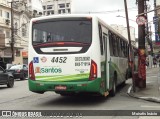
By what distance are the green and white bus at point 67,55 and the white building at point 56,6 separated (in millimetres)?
91573

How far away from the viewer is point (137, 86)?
2023 cm

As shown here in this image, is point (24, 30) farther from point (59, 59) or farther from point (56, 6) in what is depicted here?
point (56, 6)

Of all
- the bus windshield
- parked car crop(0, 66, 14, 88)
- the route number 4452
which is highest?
the bus windshield

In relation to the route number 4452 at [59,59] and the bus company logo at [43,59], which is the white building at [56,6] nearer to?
the bus company logo at [43,59]

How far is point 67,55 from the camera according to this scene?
13.2m

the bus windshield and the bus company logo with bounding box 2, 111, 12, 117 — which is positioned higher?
the bus windshield

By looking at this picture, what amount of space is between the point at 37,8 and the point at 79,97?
179 ft

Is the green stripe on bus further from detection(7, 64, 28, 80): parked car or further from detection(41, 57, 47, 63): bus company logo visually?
detection(7, 64, 28, 80): parked car

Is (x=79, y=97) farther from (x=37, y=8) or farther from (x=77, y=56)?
(x=37, y=8)

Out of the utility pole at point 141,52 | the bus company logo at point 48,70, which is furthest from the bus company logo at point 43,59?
the utility pole at point 141,52

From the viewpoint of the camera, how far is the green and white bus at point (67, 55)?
1305 cm

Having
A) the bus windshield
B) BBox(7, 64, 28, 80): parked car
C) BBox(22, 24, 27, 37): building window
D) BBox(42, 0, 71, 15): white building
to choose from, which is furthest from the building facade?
BBox(42, 0, 71, 15): white building

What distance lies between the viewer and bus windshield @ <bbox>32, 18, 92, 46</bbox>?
1339 cm

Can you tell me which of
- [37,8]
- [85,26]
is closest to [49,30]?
[85,26]
